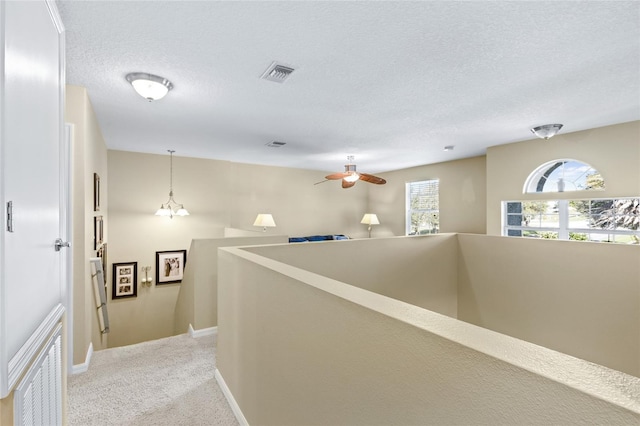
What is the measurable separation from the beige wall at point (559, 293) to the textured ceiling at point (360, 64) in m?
1.53

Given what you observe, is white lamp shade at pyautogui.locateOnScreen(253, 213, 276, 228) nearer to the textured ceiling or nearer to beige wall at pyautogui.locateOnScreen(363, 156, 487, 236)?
the textured ceiling

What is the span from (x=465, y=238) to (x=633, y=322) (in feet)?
5.41

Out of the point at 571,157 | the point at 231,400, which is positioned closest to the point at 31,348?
the point at 231,400

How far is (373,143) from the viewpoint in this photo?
4.80 metres

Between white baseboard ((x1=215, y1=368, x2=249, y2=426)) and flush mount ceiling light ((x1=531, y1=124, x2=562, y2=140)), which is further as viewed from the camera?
flush mount ceiling light ((x1=531, y1=124, x2=562, y2=140))

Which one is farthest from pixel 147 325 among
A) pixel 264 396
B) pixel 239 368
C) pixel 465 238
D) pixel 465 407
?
pixel 465 407

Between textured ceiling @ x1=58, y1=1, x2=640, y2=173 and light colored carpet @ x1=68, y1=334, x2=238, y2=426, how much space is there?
249 cm

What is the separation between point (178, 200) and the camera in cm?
589

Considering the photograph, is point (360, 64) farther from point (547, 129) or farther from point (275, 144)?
point (547, 129)

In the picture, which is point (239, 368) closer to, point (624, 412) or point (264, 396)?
point (264, 396)

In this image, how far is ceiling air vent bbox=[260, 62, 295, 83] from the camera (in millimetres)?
2314

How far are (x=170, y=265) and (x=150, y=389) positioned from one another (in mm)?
3684

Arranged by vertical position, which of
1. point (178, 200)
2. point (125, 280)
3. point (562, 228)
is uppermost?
point (178, 200)

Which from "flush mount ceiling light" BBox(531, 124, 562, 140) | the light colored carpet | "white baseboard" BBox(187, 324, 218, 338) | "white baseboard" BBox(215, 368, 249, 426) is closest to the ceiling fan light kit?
"flush mount ceiling light" BBox(531, 124, 562, 140)
